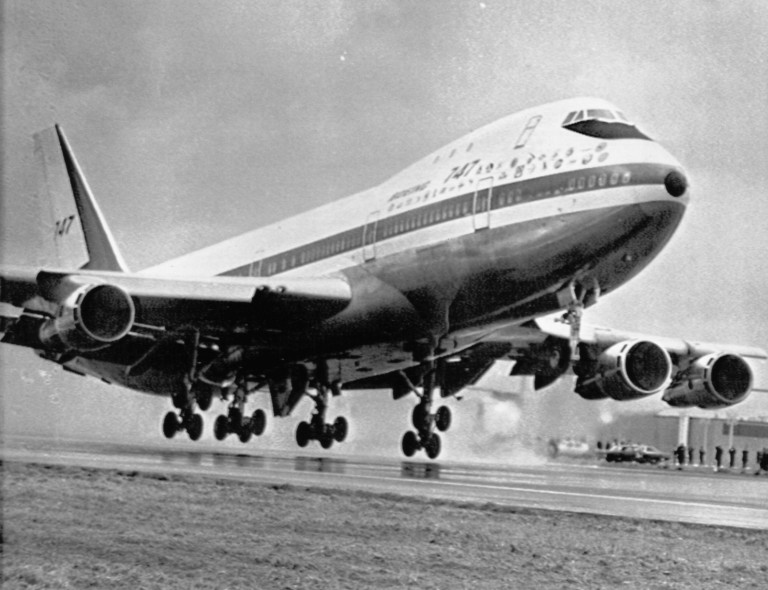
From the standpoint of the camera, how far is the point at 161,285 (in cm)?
1891

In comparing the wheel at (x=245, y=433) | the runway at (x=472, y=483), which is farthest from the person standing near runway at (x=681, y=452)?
the wheel at (x=245, y=433)

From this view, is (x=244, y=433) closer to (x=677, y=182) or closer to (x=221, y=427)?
(x=221, y=427)

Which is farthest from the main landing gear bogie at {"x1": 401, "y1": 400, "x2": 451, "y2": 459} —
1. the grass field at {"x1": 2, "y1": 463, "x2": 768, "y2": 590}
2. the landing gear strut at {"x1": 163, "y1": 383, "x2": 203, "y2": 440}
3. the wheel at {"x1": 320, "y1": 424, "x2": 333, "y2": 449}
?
the grass field at {"x1": 2, "y1": 463, "x2": 768, "y2": 590}

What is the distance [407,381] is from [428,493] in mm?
7848

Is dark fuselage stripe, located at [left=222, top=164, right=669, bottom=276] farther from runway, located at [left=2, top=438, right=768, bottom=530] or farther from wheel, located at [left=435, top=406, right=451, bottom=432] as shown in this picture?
runway, located at [left=2, top=438, right=768, bottom=530]

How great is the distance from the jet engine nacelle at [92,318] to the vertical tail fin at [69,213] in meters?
0.86

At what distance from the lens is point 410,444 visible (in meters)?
19.1

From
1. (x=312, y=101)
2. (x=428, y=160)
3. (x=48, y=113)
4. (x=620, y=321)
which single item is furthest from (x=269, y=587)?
(x=428, y=160)

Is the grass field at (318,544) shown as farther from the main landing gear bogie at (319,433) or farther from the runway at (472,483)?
the main landing gear bogie at (319,433)

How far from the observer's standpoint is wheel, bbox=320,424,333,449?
1888cm

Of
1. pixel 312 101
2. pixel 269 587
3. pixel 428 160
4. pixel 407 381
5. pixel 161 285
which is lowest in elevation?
pixel 269 587

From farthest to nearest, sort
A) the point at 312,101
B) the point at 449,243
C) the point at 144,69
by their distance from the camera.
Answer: the point at 449,243
the point at 312,101
the point at 144,69

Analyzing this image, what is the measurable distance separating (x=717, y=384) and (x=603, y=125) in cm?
531

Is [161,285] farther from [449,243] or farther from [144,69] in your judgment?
[144,69]
